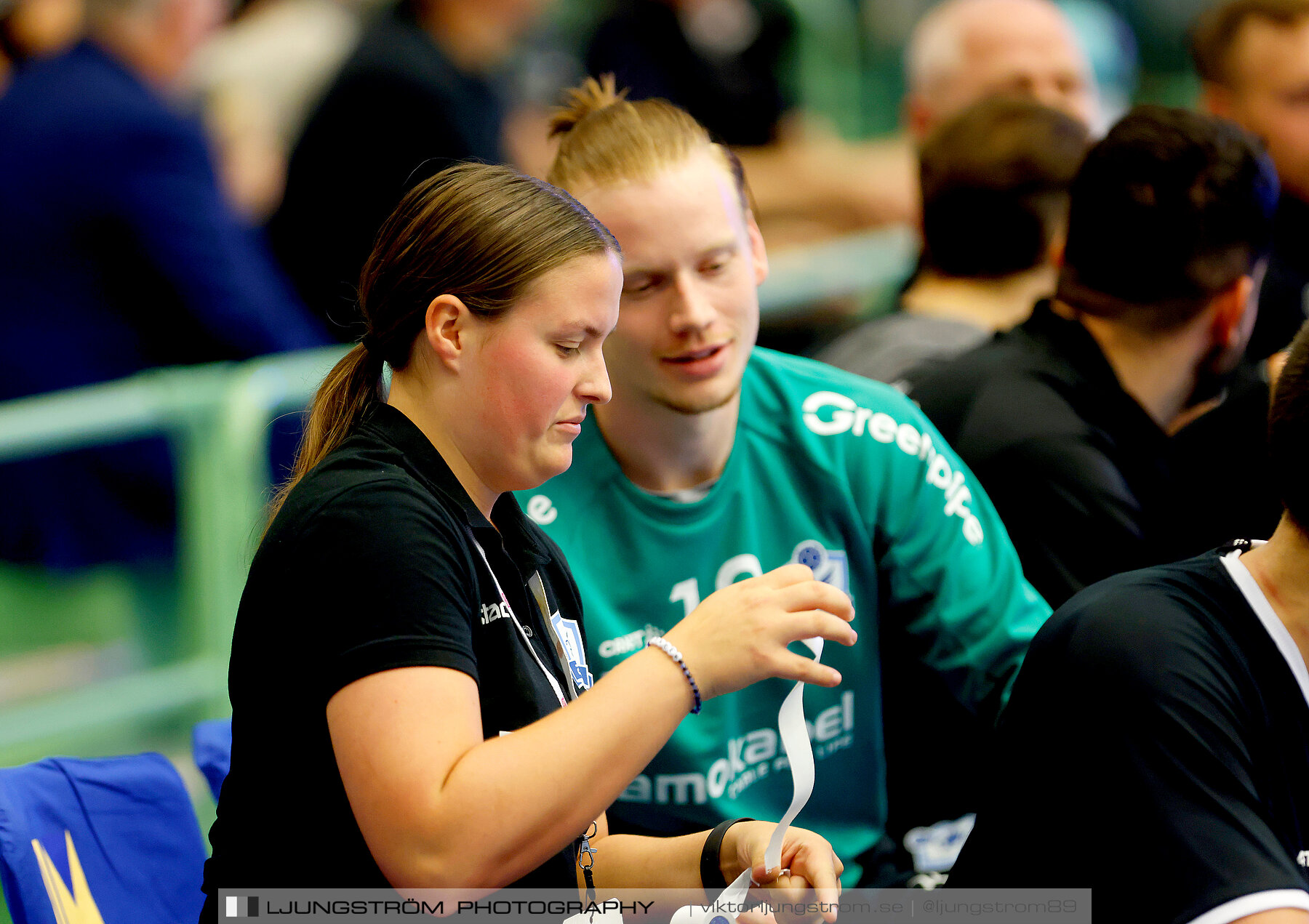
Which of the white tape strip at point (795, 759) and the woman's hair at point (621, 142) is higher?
the woman's hair at point (621, 142)

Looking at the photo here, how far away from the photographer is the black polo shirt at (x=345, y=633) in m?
1.30

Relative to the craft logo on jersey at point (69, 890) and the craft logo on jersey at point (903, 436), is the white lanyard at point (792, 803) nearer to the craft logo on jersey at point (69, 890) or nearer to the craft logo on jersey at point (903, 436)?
the craft logo on jersey at point (903, 436)

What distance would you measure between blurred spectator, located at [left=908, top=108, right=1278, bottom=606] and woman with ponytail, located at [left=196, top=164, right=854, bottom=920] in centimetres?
87

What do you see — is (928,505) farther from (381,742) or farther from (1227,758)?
(381,742)

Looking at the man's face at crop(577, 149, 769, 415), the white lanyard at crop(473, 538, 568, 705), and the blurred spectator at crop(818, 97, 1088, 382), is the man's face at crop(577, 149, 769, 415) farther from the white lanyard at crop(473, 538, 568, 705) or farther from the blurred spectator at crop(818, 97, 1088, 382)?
the blurred spectator at crop(818, 97, 1088, 382)

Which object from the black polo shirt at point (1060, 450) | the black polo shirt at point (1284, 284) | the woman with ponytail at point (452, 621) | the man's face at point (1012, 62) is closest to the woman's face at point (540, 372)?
the woman with ponytail at point (452, 621)

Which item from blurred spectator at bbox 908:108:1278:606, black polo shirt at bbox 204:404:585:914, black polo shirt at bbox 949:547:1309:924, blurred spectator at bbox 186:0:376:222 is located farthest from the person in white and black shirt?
blurred spectator at bbox 186:0:376:222

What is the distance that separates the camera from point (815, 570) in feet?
6.99

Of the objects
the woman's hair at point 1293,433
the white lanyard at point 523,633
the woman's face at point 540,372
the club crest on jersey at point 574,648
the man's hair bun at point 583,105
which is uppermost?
the man's hair bun at point 583,105

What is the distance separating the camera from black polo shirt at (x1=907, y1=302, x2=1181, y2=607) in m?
2.26

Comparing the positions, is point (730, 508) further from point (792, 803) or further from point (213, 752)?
point (213, 752)

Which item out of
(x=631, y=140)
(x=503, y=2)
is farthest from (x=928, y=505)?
(x=503, y=2)

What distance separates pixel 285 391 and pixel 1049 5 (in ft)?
9.40

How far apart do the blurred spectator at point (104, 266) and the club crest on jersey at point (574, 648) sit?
6.31 ft
